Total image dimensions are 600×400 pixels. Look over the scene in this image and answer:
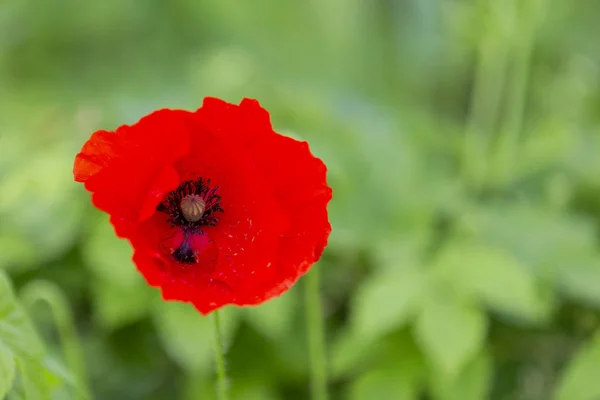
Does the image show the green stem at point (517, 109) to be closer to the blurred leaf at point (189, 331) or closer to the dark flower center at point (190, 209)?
the blurred leaf at point (189, 331)

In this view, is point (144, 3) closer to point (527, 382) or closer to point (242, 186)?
point (527, 382)

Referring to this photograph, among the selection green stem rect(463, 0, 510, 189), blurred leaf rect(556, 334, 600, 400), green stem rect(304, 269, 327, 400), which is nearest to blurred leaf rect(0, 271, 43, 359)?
green stem rect(304, 269, 327, 400)

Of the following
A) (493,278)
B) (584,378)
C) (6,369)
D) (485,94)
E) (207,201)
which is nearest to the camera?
(6,369)

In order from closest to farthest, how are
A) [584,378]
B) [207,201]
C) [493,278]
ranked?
[207,201] < [584,378] < [493,278]

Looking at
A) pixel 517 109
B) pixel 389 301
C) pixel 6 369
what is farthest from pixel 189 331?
pixel 517 109

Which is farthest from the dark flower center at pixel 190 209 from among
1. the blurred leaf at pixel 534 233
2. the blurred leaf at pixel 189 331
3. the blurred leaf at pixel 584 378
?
the blurred leaf at pixel 534 233

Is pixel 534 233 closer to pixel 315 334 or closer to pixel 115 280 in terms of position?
pixel 315 334
